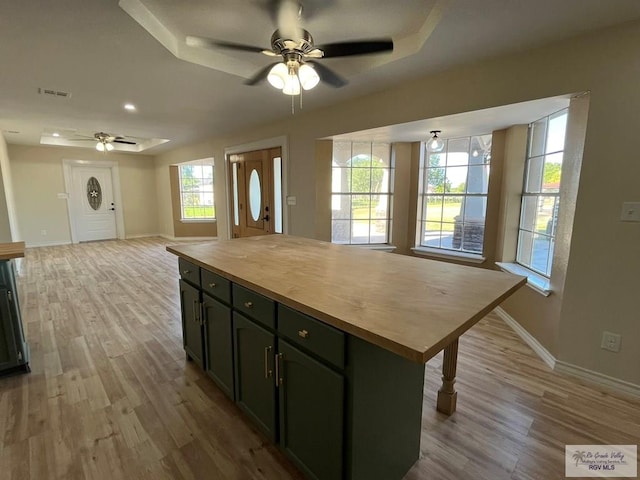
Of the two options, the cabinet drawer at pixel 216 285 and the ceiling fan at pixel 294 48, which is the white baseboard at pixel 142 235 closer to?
the cabinet drawer at pixel 216 285

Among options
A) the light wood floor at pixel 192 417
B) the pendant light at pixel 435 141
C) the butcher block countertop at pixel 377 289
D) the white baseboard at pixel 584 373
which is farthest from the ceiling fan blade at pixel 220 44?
the white baseboard at pixel 584 373

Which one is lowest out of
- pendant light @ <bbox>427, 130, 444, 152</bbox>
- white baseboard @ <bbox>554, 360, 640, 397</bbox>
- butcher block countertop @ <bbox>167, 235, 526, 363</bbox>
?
white baseboard @ <bbox>554, 360, 640, 397</bbox>

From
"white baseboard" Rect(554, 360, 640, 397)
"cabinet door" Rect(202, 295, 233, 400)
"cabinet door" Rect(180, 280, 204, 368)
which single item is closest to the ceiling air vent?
"cabinet door" Rect(180, 280, 204, 368)

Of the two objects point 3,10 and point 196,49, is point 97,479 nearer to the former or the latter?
point 3,10

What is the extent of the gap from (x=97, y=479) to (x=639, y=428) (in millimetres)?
2835

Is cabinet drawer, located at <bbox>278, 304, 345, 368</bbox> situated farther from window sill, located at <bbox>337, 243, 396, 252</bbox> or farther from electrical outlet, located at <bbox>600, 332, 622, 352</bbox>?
window sill, located at <bbox>337, 243, 396, 252</bbox>

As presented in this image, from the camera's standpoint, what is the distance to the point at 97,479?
1411mm

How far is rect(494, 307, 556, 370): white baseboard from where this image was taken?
2.35 meters

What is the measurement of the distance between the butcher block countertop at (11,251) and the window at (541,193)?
156 inches

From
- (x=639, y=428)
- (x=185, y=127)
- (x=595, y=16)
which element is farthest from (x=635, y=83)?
(x=185, y=127)

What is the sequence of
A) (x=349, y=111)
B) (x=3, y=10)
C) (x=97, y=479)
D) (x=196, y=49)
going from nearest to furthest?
(x=97, y=479), (x=3, y=10), (x=196, y=49), (x=349, y=111)

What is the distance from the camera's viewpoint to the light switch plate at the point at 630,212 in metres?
1.91

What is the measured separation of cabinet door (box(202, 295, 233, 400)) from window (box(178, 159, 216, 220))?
254 inches

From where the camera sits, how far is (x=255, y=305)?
147 cm
